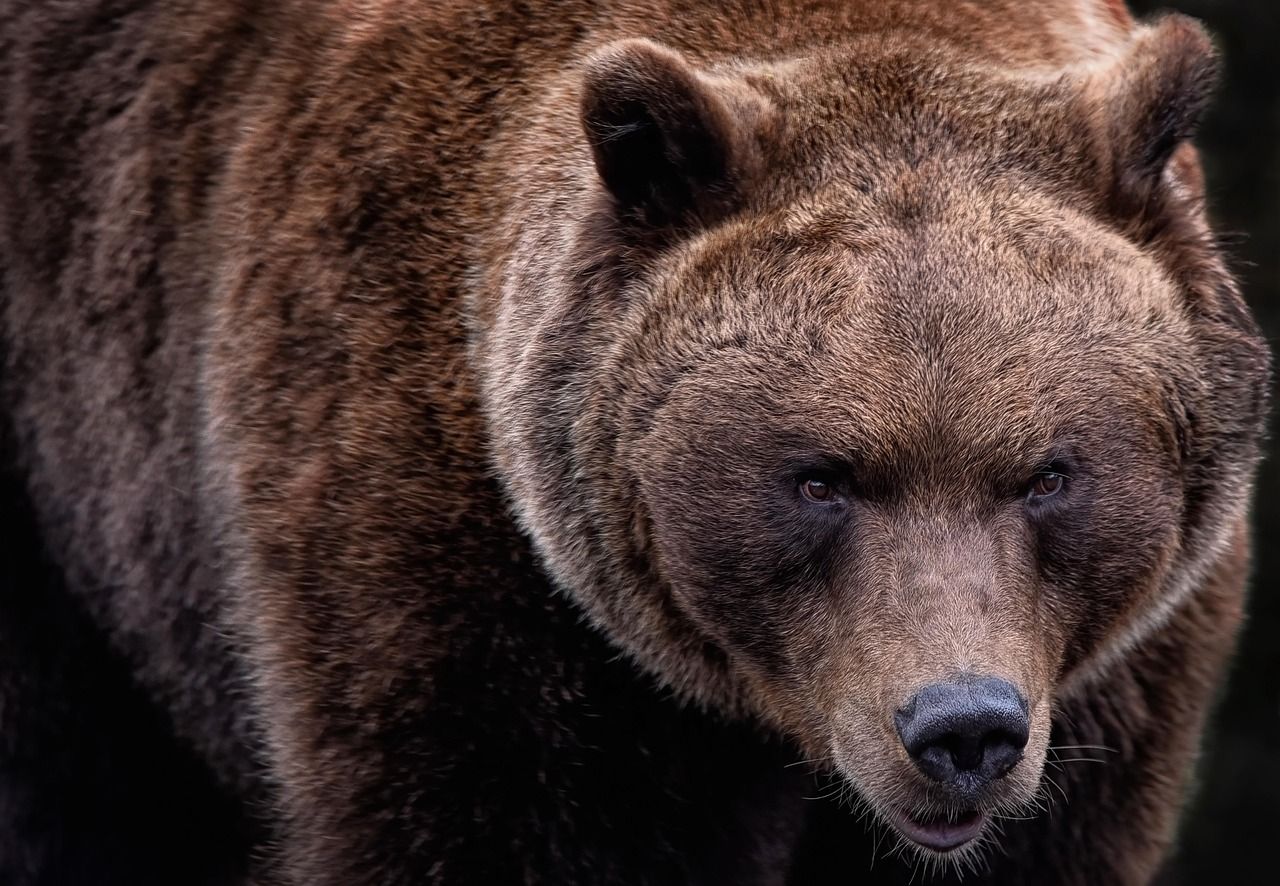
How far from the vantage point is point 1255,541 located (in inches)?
569

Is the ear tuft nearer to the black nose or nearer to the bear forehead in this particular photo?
the bear forehead

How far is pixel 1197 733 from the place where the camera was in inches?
248

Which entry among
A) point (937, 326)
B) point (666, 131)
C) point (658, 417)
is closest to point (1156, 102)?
point (937, 326)

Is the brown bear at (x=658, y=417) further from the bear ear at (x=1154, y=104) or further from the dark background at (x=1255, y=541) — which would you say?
the dark background at (x=1255, y=541)

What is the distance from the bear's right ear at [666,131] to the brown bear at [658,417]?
0.05ft

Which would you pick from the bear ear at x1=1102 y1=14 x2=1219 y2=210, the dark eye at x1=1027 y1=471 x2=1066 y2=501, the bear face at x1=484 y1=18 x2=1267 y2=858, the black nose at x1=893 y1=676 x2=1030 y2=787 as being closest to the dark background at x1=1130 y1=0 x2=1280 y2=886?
the bear ear at x1=1102 y1=14 x2=1219 y2=210

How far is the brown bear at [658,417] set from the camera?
485 centimetres

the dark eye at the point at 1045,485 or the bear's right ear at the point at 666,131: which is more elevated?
the bear's right ear at the point at 666,131

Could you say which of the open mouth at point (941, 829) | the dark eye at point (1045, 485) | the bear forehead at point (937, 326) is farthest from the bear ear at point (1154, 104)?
the open mouth at point (941, 829)

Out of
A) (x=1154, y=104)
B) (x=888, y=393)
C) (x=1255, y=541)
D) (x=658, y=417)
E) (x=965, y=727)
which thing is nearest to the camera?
(x=965, y=727)

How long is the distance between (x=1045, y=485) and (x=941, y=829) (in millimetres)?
914

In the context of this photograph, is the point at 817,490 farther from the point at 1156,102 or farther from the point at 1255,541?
the point at 1255,541

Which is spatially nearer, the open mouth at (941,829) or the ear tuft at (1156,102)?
the open mouth at (941,829)

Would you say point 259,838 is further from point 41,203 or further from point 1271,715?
point 1271,715
